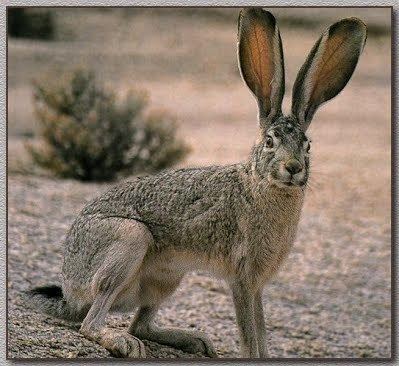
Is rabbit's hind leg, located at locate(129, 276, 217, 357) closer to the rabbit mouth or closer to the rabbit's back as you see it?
the rabbit's back

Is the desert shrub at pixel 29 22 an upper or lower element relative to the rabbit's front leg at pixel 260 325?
upper

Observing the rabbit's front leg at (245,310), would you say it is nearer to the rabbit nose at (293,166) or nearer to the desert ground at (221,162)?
the desert ground at (221,162)

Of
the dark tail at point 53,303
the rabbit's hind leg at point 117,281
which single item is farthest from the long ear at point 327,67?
the dark tail at point 53,303

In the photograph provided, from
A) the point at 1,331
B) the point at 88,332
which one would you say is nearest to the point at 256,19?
the point at 88,332

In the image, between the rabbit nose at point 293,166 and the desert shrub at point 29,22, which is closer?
the rabbit nose at point 293,166

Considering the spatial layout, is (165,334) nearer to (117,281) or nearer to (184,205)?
(117,281)

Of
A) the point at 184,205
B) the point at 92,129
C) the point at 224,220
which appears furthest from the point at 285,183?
the point at 92,129

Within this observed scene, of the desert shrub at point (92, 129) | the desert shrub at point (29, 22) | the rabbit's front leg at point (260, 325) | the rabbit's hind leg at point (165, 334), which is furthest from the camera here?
the desert shrub at point (92, 129)

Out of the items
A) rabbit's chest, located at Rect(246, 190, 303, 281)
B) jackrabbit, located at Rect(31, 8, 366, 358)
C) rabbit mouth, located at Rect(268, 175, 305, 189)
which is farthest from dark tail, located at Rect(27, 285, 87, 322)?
rabbit mouth, located at Rect(268, 175, 305, 189)
